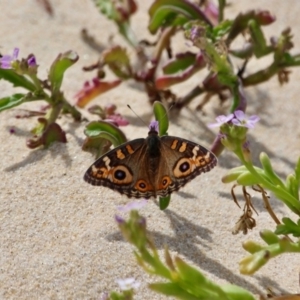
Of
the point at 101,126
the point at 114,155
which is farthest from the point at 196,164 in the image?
the point at 101,126

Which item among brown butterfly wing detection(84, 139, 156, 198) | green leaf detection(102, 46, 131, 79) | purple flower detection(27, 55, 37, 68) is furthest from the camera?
green leaf detection(102, 46, 131, 79)

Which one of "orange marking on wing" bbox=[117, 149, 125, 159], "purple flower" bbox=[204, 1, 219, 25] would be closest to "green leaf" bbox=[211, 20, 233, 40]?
"purple flower" bbox=[204, 1, 219, 25]

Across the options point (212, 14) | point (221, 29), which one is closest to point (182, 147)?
point (221, 29)

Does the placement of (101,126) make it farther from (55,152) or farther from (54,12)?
(54,12)

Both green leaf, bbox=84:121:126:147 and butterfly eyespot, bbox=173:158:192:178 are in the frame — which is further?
green leaf, bbox=84:121:126:147

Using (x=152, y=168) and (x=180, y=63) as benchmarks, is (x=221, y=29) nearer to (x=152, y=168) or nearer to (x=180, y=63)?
(x=180, y=63)

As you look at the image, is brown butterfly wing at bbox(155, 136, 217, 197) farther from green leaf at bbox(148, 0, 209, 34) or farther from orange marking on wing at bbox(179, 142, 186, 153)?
green leaf at bbox(148, 0, 209, 34)
